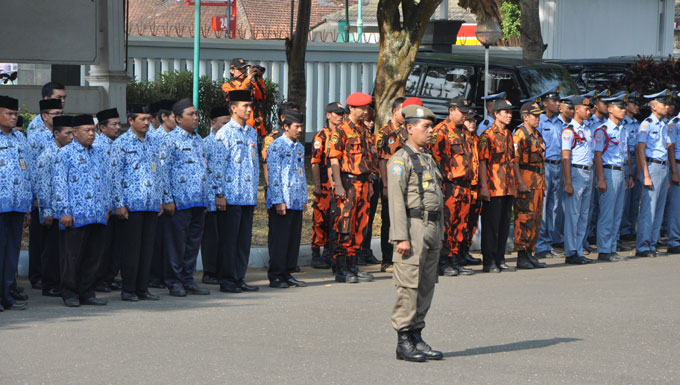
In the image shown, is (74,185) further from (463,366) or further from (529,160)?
(529,160)

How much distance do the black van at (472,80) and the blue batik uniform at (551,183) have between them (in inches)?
156

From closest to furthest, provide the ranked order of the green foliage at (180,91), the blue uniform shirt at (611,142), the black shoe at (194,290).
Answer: the black shoe at (194,290) → the blue uniform shirt at (611,142) → the green foliage at (180,91)

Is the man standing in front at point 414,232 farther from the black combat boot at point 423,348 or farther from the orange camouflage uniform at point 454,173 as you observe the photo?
the orange camouflage uniform at point 454,173

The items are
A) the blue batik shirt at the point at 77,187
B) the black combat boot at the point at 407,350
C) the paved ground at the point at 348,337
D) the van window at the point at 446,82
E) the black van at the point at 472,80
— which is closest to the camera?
the paved ground at the point at 348,337

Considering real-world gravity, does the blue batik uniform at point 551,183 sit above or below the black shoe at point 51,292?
above

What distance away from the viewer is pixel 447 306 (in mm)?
10219

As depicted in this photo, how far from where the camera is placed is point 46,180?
10.1m

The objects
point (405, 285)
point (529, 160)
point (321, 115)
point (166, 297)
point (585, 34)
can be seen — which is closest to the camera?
point (405, 285)

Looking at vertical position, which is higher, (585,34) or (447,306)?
(585,34)

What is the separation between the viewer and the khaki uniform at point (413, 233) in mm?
7949

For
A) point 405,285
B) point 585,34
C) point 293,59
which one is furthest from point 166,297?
point 585,34

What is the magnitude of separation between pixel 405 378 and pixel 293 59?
13.0m

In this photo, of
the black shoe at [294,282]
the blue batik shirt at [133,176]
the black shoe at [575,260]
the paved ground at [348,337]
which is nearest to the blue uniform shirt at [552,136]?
the black shoe at [575,260]

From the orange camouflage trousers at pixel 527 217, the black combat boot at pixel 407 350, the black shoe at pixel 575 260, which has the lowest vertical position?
the black shoe at pixel 575 260
